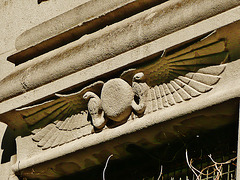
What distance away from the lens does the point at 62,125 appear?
218 inches

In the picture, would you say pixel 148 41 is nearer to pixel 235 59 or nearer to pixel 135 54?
pixel 135 54

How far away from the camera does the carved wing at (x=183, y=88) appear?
16.0 feet

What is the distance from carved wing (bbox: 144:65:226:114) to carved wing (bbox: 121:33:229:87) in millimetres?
36

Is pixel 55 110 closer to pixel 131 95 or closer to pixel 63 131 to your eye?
pixel 63 131

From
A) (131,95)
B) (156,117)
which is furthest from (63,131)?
(156,117)

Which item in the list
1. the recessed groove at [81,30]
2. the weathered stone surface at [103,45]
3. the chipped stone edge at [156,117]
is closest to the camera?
the chipped stone edge at [156,117]

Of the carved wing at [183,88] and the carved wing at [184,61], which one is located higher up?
the carved wing at [184,61]

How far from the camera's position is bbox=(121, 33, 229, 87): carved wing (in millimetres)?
4914

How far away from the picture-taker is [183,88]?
16.3 ft

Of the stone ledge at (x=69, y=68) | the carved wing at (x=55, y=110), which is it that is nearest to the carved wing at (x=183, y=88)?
the stone ledge at (x=69, y=68)

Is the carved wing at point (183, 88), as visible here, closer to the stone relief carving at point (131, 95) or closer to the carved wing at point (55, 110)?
the stone relief carving at point (131, 95)

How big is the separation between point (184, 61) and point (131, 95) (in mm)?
417

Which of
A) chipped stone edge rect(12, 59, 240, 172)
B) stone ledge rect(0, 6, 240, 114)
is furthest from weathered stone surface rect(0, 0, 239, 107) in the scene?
chipped stone edge rect(12, 59, 240, 172)

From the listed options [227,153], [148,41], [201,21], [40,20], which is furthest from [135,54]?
[40,20]
